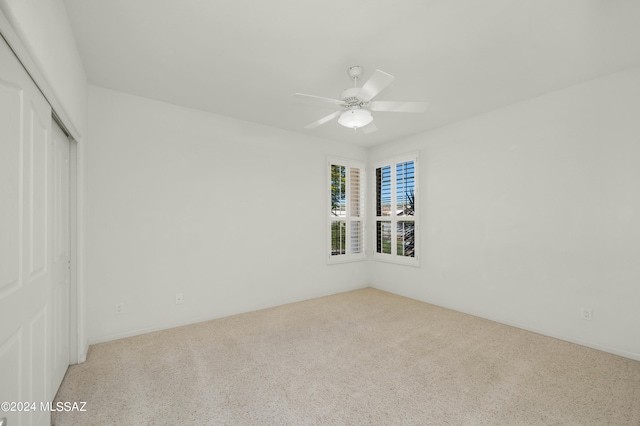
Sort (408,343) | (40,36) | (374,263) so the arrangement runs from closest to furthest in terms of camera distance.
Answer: (40,36) < (408,343) < (374,263)

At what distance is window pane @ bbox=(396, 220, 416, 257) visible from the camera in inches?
188

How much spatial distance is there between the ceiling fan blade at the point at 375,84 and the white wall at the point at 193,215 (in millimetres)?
2299

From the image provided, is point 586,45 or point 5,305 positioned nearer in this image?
point 5,305

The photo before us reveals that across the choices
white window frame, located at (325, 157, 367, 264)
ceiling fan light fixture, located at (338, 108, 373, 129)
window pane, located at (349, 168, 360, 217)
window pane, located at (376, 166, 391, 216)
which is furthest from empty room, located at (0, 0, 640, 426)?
window pane, located at (349, 168, 360, 217)

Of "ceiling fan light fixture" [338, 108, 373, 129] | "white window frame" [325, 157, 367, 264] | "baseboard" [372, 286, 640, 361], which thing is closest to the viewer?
"ceiling fan light fixture" [338, 108, 373, 129]

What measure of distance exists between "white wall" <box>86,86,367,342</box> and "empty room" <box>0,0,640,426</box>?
0.08ft

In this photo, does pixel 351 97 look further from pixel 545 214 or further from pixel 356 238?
pixel 356 238

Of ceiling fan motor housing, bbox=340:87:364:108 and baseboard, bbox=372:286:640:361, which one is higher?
ceiling fan motor housing, bbox=340:87:364:108

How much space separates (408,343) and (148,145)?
3684mm

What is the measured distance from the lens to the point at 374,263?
5.42m

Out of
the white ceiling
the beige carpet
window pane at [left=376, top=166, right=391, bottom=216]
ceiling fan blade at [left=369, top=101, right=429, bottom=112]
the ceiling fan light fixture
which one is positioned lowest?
the beige carpet

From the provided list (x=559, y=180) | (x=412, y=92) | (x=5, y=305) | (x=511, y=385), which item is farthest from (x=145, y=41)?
(x=559, y=180)

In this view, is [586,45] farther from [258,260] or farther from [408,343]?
[258,260]

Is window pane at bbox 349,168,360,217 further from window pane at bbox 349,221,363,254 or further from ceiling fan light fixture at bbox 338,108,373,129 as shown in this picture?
ceiling fan light fixture at bbox 338,108,373,129
